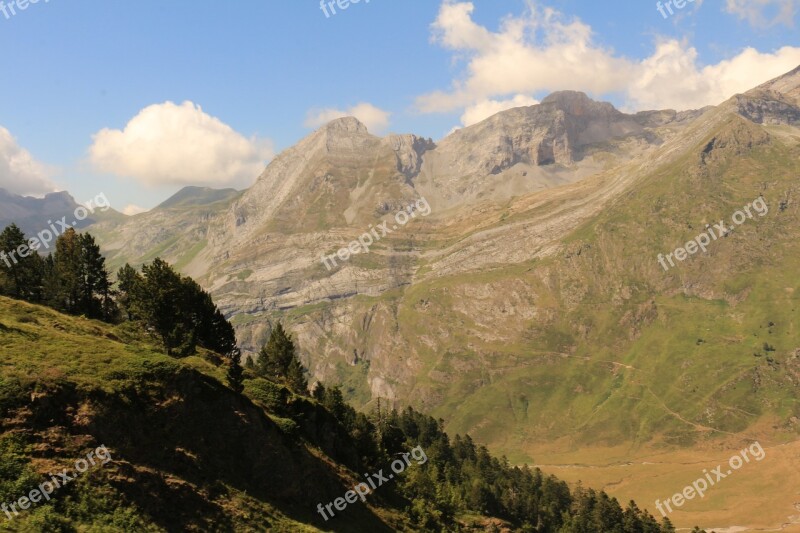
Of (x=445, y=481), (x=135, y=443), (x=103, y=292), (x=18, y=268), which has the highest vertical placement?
(x=18, y=268)

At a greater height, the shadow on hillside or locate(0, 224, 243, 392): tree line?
locate(0, 224, 243, 392): tree line

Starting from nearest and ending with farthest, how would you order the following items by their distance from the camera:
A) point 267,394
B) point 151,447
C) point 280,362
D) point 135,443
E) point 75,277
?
point 135,443 → point 151,447 → point 267,394 → point 75,277 → point 280,362

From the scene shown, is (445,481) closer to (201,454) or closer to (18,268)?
(201,454)

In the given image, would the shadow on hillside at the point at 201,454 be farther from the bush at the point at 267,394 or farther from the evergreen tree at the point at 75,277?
the evergreen tree at the point at 75,277

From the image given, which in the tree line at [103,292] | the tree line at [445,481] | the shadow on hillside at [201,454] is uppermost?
the tree line at [103,292]

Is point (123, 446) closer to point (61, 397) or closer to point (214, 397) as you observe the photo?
point (61, 397)

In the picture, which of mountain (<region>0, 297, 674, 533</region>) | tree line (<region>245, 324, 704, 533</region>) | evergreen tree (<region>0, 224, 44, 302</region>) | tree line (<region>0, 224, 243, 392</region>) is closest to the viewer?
mountain (<region>0, 297, 674, 533</region>)

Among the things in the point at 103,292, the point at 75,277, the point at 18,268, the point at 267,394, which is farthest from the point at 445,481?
the point at 18,268

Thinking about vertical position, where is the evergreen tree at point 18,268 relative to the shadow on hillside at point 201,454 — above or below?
above

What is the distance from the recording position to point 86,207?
531 ft

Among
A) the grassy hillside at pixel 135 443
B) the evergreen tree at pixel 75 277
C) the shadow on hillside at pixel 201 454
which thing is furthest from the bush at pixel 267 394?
the evergreen tree at pixel 75 277

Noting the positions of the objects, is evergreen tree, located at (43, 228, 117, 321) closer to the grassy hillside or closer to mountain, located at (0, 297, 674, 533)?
mountain, located at (0, 297, 674, 533)

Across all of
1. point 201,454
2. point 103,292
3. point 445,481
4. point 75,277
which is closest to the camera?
point 201,454

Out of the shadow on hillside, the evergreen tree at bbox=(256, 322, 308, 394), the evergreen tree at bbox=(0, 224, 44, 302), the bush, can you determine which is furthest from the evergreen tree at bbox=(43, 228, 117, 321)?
the shadow on hillside
